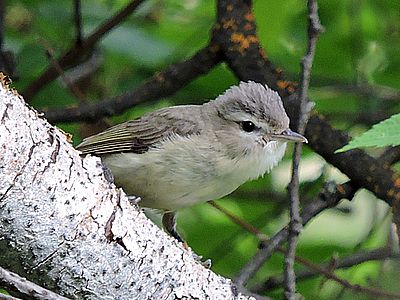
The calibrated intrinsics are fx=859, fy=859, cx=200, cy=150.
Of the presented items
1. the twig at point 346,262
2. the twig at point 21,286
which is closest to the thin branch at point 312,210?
the twig at point 346,262

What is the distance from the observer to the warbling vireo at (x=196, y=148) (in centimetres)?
350

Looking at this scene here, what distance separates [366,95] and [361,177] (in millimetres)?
1215

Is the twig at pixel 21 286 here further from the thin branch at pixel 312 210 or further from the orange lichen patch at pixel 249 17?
the orange lichen patch at pixel 249 17

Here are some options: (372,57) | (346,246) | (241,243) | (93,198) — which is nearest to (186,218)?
(241,243)

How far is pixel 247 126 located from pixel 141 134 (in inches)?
18.3

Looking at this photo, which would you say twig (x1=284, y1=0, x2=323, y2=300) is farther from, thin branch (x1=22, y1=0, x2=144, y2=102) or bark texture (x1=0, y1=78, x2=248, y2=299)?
thin branch (x1=22, y1=0, x2=144, y2=102)

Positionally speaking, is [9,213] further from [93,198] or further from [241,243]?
[241,243]

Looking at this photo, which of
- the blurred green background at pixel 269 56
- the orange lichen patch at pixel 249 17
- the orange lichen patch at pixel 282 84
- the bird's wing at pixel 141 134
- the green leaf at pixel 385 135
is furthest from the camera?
the blurred green background at pixel 269 56

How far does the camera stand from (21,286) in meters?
1.78

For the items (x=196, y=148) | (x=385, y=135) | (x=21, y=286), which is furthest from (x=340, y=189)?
(x=21, y=286)

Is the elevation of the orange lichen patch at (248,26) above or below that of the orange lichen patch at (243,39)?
above

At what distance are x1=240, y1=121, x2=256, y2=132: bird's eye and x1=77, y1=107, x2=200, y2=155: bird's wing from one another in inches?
8.0

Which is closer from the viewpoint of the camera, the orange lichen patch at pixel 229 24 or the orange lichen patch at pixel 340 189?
the orange lichen patch at pixel 340 189

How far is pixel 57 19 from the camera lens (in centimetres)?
423
